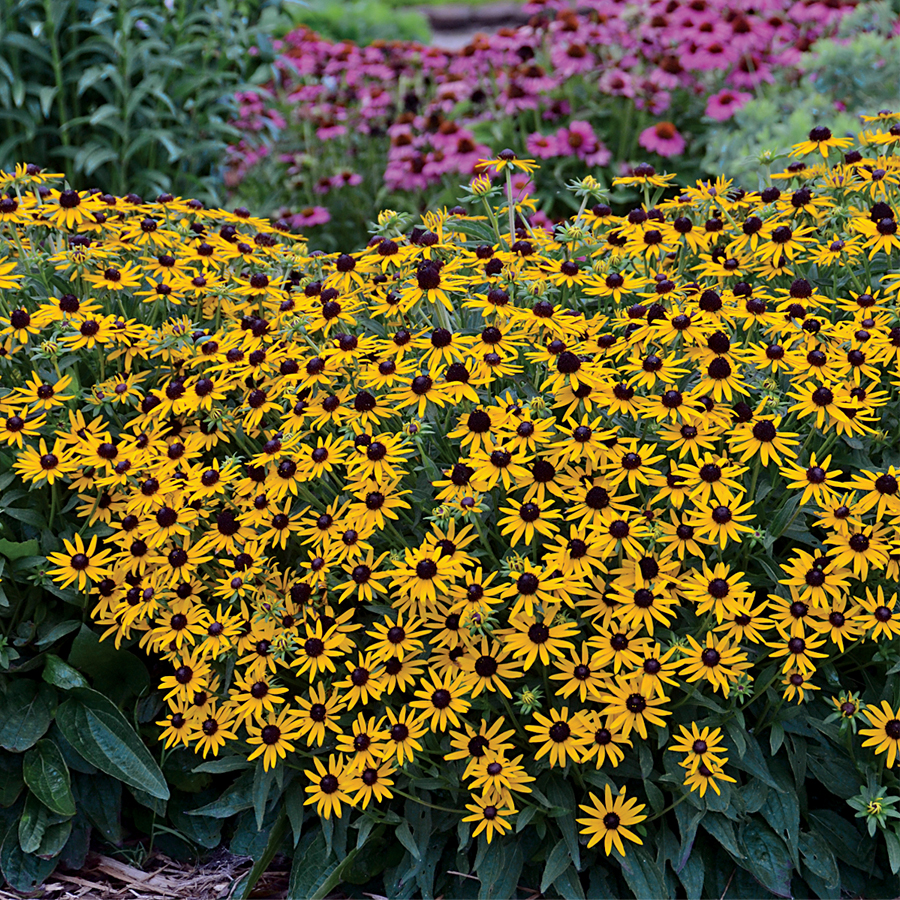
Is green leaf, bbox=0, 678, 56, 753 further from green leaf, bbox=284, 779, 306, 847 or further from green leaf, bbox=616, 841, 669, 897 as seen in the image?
green leaf, bbox=616, 841, 669, 897

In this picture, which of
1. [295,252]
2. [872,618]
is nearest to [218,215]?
[295,252]

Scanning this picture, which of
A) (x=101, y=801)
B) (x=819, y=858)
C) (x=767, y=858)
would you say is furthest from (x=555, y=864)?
(x=101, y=801)

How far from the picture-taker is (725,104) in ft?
16.3

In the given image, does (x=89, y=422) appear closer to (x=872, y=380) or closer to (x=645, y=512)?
(x=645, y=512)

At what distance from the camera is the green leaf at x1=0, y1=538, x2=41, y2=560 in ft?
7.52

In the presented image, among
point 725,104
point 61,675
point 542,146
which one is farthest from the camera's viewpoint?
point 725,104

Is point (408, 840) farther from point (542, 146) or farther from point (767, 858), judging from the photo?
point (542, 146)

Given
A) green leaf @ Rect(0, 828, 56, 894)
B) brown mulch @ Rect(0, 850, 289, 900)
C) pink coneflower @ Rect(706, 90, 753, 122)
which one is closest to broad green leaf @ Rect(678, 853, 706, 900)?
brown mulch @ Rect(0, 850, 289, 900)

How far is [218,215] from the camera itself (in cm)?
293

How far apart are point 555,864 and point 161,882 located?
924mm

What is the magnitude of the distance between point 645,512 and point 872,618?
1.49 feet

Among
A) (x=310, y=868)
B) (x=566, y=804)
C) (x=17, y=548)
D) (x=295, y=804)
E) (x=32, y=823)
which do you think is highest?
(x=17, y=548)

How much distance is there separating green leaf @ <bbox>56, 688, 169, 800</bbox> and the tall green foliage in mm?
2598

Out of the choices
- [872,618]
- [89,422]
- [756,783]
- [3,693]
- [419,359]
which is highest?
[419,359]
